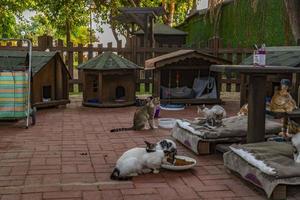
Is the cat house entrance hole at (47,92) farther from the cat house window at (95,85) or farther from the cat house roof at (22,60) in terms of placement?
the cat house window at (95,85)

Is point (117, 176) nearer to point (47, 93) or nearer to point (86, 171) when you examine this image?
point (86, 171)

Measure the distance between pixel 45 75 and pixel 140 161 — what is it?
5.01 meters

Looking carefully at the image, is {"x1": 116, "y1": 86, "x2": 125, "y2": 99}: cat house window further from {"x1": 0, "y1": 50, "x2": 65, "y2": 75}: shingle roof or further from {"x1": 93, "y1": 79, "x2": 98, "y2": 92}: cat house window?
{"x1": 0, "y1": 50, "x2": 65, "y2": 75}: shingle roof

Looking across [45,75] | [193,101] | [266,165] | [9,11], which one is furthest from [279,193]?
[9,11]

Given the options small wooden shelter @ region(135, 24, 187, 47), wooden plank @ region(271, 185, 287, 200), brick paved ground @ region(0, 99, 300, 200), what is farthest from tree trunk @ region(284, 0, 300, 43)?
small wooden shelter @ region(135, 24, 187, 47)

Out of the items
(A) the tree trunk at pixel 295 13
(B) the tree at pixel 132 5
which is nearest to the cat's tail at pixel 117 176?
(A) the tree trunk at pixel 295 13

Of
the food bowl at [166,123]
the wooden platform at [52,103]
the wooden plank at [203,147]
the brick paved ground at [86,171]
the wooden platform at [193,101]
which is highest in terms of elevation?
the wooden platform at [193,101]

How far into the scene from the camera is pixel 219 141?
4.90 m

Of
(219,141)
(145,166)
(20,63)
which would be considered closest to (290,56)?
(219,141)

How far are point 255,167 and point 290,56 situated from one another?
3.13m

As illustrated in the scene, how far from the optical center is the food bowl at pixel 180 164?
13.9ft

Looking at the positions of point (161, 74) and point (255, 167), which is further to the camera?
point (161, 74)

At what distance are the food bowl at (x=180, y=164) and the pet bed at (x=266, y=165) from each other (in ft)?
1.15

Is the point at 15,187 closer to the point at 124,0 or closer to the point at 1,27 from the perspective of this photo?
the point at 1,27
